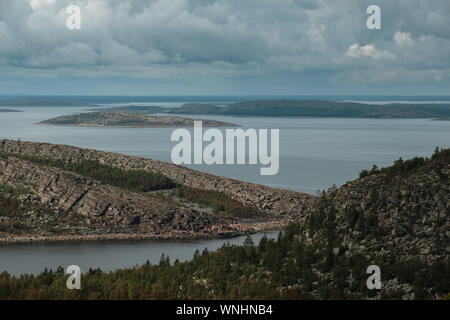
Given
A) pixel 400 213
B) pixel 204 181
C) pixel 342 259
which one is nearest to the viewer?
pixel 342 259

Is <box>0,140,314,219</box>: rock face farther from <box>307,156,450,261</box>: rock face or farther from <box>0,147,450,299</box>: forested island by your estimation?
<box>307,156,450,261</box>: rock face

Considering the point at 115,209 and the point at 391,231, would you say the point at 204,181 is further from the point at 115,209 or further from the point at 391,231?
the point at 391,231

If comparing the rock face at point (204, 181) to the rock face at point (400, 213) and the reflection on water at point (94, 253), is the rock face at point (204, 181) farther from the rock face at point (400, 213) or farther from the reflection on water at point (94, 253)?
the rock face at point (400, 213)

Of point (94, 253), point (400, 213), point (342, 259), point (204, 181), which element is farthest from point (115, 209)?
point (400, 213)
